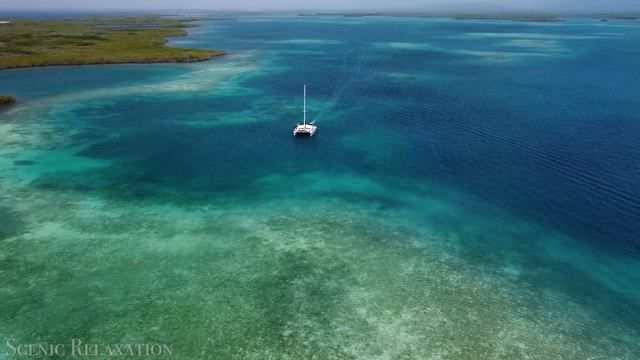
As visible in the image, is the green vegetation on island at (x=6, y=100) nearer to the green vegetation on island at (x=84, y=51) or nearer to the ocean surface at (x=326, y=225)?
the ocean surface at (x=326, y=225)

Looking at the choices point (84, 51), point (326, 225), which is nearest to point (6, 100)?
point (84, 51)

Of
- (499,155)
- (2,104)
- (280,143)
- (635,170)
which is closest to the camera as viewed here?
(635,170)

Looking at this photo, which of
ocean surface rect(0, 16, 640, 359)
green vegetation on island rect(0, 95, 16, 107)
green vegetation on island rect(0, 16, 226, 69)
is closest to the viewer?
ocean surface rect(0, 16, 640, 359)

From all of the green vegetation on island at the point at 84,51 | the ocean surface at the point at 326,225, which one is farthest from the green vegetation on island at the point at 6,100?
the green vegetation on island at the point at 84,51

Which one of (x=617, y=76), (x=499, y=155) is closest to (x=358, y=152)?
(x=499, y=155)

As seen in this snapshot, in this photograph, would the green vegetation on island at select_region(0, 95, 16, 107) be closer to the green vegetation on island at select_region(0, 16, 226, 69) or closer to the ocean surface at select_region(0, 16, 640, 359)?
the ocean surface at select_region(0, 16, 640, 359)

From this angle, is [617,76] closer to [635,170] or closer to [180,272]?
[635,170]

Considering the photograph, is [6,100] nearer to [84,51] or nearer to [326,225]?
[84,51]

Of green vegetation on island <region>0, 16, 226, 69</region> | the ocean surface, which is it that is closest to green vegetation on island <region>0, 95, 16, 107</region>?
the ocean surface

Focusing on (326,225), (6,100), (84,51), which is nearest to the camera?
(326,225)
